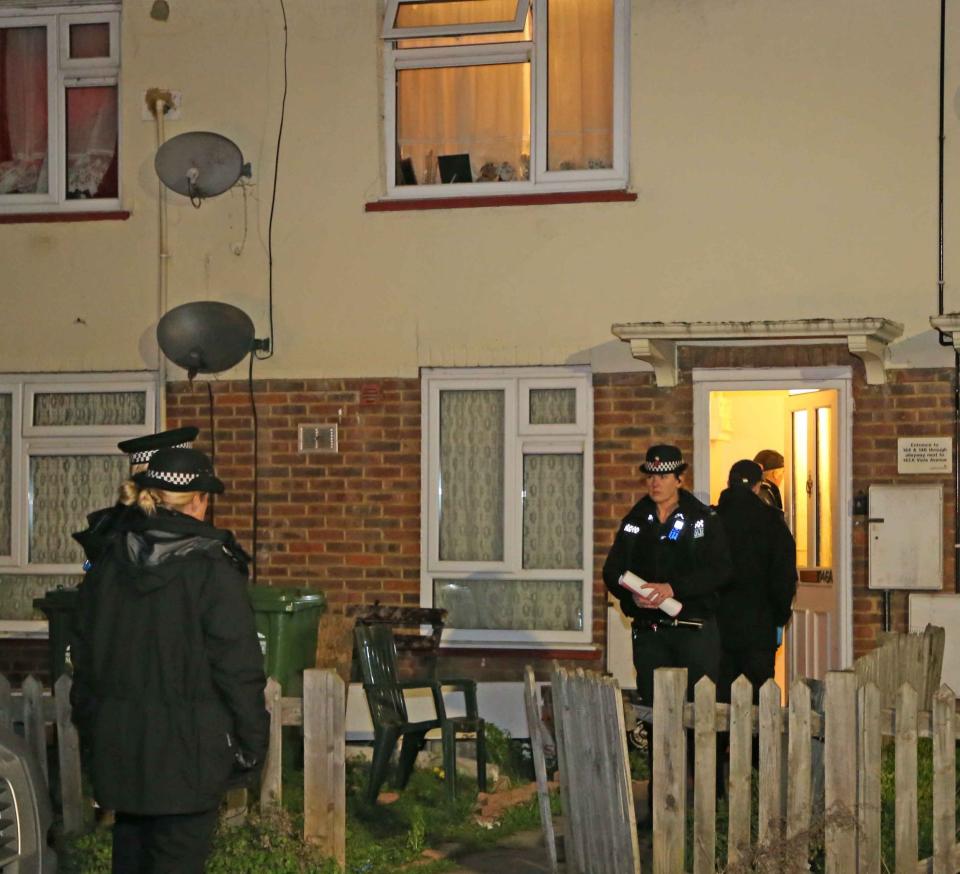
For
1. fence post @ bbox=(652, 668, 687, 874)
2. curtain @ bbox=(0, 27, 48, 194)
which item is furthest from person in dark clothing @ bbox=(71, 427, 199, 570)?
curtain @ bbox=(0, 27, 48, 194)

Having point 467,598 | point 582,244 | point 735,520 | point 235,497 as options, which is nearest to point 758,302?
point 582,244

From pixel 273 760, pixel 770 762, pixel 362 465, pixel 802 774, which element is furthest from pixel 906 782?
pixel 362 465

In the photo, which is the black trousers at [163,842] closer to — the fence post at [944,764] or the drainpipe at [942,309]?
the fence post at [944,764]

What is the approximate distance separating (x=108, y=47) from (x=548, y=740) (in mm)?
6687

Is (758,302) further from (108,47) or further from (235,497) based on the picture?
(108,47)

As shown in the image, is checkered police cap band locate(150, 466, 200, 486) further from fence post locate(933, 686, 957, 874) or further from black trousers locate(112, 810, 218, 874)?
fence post locate(933, 686, 957, 874)

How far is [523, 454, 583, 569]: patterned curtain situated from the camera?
416 inches

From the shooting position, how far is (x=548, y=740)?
22.7 feet

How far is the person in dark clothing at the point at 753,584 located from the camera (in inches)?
346

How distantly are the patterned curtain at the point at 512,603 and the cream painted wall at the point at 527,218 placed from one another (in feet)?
4.94

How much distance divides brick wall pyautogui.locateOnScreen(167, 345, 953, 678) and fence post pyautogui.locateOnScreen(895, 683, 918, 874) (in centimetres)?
401

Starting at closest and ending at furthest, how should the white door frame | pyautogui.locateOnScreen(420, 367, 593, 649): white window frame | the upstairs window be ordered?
1. the white door frame
2. pyautogui.locateOnScreen(420, 367, 593, 649): white window frame
3. the upstairs window

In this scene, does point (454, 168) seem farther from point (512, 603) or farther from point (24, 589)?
point (24, 589)

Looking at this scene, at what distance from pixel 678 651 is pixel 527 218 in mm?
3827
